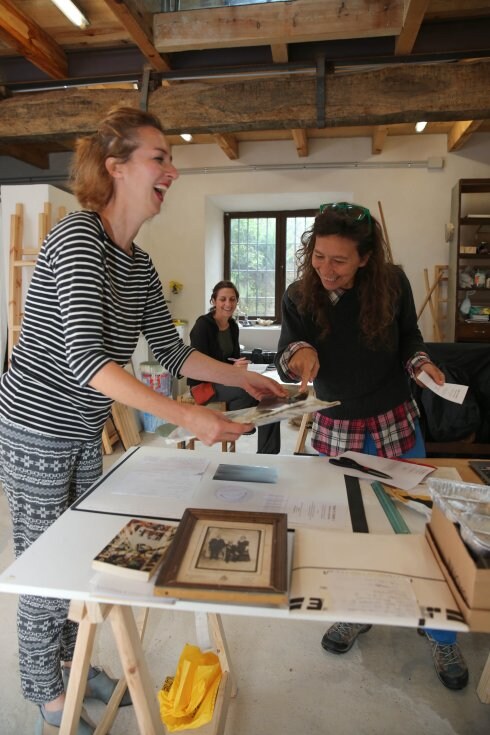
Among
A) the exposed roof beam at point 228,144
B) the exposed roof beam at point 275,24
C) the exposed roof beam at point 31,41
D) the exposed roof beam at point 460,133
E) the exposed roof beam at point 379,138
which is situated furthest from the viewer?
the exposed roof beam at point 228,144

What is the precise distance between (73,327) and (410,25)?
8.99 ft

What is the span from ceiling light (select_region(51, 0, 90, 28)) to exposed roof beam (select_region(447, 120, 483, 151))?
3153 mm

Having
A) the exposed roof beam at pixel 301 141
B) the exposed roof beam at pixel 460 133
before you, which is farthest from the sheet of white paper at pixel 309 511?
the exposed roof beam at pixel 460 133

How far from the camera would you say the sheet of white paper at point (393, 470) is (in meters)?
1.31

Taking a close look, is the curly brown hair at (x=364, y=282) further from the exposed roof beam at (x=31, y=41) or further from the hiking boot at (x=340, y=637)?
the exposed roof beam at (x=31, y=41)

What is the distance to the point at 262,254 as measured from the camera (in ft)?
20.7

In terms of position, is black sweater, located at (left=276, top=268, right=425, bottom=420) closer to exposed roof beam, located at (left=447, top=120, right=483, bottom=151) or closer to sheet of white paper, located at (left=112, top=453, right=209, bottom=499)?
sheet of white paper, located at (left=112, top=453, right=209, bottom=499)

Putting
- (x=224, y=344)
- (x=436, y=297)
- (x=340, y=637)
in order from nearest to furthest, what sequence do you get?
(x=340, y=637) → (x=224, y=344) → (x=436, y=297)

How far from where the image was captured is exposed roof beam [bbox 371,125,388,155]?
465 centimetres

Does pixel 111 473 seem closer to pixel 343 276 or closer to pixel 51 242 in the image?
pixel 51 242

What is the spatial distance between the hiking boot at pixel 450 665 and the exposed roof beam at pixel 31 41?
372 centimetres

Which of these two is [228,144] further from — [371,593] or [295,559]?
[371,593]

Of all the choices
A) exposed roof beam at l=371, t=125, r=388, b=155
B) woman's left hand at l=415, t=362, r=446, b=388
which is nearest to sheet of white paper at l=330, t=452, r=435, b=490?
woman's left hand at l=415, t=362, r=446, b=388

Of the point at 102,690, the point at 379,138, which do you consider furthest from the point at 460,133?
the point at 102,690
